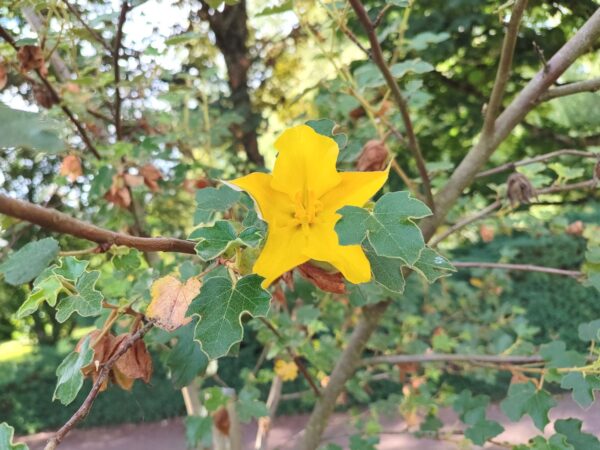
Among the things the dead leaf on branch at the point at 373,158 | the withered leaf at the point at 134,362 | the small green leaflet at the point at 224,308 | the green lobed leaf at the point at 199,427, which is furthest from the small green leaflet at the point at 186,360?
the green lobed leaf at the point at 199,427

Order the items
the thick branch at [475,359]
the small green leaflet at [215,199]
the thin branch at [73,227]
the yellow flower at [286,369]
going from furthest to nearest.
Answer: the yellow flower at [286,369]
the thick branch at [475,359]
the small green leaflet at [215,199]
the thin branch at [73,227]

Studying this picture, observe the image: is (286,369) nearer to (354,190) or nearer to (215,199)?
(215,199)

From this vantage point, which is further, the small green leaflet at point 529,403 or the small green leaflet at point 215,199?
the small green leaflet at point 529,403

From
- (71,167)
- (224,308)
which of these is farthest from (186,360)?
(71,167)

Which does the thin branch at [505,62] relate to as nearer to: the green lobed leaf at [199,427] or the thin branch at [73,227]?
the thin branch at [73,227]

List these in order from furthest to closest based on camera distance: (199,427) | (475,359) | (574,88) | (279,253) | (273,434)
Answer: (273,434)
(199,427)
(475,359)
(574,88)
(279,253)

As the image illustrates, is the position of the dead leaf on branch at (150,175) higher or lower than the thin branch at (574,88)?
higher
